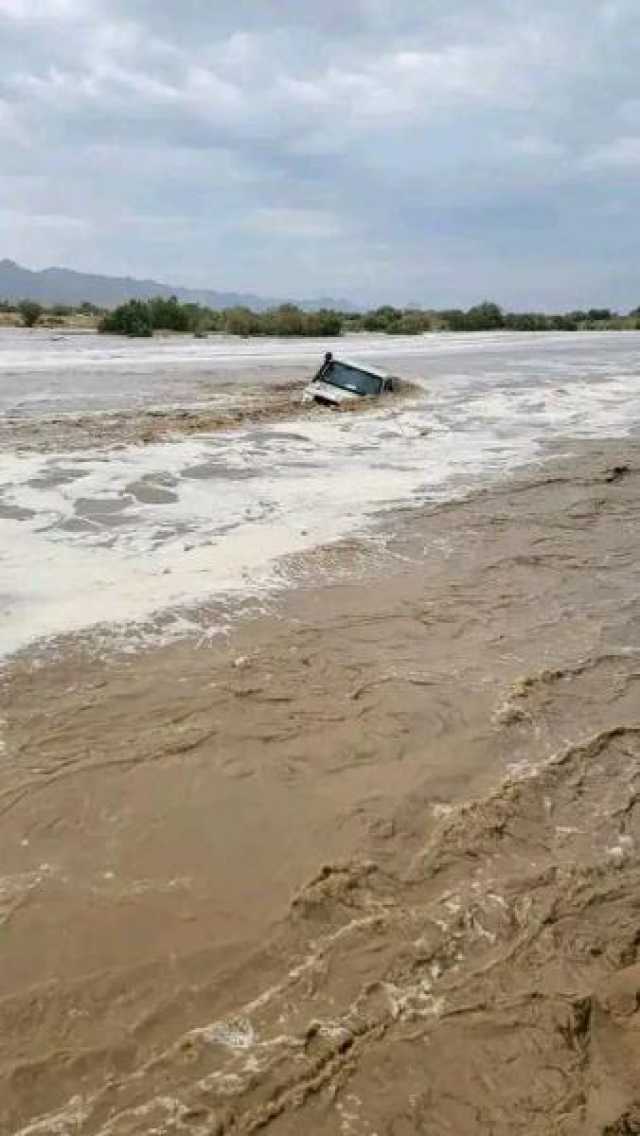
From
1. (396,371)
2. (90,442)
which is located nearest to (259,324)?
(396,371)

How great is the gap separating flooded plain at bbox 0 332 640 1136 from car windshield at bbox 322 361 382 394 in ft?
24.7

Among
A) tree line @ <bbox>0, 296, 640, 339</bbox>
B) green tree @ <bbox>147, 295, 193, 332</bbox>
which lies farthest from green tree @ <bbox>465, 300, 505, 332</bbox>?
green tree @ <bbox>147, 295, 193, 332</bbox>

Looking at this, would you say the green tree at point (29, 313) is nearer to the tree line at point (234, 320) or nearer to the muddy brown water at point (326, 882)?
the tree line at point (234, 320)

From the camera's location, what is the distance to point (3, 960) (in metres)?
3.24

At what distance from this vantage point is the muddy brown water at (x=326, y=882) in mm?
2783

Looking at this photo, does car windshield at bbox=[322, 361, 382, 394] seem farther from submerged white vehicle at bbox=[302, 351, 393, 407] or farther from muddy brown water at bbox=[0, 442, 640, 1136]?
muddy brown water at bbox=[0, 442, 640, 1136]

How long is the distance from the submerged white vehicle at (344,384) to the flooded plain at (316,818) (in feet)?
23.8

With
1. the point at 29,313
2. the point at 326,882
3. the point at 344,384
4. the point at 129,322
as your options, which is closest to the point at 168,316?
the point at 129,322

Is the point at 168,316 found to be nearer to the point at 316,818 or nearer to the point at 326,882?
the point at 316,818

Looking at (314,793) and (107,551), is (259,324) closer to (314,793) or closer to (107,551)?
(107,551)

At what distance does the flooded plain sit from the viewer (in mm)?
2830

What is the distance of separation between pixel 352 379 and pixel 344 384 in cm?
17

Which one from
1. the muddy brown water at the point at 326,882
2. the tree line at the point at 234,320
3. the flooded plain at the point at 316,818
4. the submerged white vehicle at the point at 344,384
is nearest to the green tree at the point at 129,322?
the tree line at the point at 234,320

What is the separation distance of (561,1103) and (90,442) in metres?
11.2
